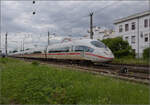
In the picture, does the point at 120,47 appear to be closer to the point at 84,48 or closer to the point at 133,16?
the point at 133,16

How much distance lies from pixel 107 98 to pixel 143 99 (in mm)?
909

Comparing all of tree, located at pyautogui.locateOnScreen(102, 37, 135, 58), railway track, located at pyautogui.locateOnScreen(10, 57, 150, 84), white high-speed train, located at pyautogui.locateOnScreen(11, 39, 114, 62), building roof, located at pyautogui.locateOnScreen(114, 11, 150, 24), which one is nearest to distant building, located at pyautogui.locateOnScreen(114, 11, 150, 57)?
building roof, located at pyautogui.locateOnScreen(114, 11, 150, 24)

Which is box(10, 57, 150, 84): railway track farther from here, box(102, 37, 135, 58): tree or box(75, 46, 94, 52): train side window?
box(102, 37, 135, 58): tree

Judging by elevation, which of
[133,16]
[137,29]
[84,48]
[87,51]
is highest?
[133,16]

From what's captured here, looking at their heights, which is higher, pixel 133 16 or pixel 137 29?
pixel 133 16

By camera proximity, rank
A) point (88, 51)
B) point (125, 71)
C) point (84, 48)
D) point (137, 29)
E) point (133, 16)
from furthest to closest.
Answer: point (133, 16) → point (137, 29) → point (84, 48) → point (88, 51) → point (125, 71)

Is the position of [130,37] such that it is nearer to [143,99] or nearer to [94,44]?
[94,44]

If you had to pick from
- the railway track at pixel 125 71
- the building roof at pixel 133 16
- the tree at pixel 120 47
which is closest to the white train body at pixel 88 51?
the railway track at pixel 125 71

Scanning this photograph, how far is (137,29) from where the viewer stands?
105 feet

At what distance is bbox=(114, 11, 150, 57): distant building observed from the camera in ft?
98.0

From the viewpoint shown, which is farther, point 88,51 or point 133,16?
point 133,16

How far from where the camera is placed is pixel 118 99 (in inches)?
158

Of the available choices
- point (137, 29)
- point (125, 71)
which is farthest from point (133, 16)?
point (125, 71)

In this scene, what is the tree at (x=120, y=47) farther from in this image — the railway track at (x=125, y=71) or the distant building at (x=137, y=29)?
the railway track at (x=125, y=71)
